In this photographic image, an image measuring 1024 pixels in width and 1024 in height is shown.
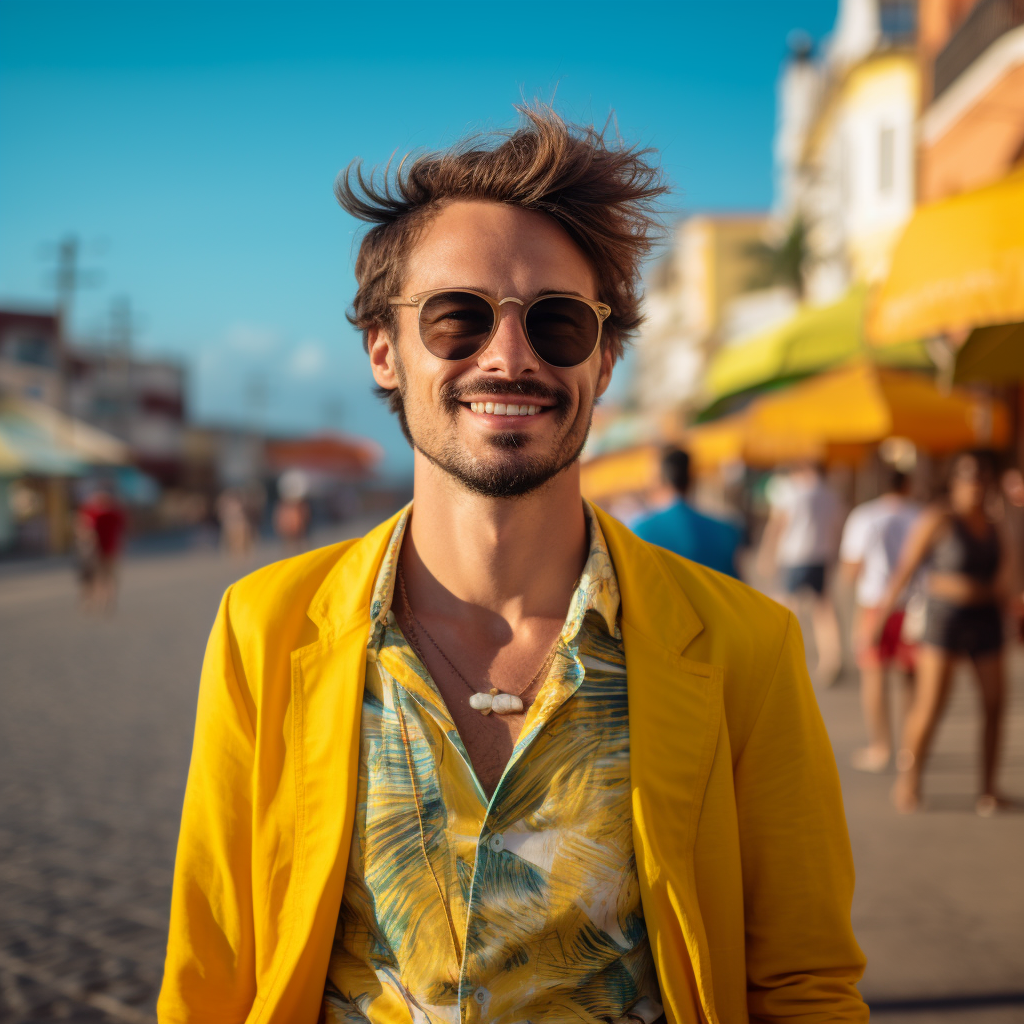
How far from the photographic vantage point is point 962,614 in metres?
5.74

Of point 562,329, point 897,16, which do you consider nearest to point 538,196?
point 562,329

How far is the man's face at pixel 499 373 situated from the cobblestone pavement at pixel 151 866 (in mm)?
2712

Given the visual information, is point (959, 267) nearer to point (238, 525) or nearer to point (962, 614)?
point (962, 614)

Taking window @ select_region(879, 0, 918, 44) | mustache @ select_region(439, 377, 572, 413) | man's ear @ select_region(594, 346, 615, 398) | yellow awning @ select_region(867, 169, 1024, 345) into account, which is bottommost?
mustache @ select_region(439, 377, 572, 413)

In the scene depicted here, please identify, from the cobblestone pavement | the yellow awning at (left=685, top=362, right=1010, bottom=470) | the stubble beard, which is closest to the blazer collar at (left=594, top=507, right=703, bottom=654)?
the stubble beard

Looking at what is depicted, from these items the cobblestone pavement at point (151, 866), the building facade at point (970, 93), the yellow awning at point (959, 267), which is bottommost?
the cobblestone pavement at point (151, 866)

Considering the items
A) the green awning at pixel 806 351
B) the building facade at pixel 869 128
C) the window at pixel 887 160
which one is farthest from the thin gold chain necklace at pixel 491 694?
the window at pixel 887 160

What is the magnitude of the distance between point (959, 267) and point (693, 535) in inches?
84.1

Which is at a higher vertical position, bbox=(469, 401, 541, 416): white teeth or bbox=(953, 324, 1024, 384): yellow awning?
bbox=(953, 324, 1024, 384): yellow awning

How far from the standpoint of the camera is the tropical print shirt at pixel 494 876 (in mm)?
1677

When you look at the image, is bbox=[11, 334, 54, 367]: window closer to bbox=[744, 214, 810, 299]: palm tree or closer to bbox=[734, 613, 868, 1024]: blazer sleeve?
bbox=[744, 214, 810, 299]: palm tree

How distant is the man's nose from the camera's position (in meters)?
1.84

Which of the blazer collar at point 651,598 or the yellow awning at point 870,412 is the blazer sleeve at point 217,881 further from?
the yellow awning at point 870,412

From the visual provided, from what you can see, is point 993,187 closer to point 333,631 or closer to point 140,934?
point 333,631
